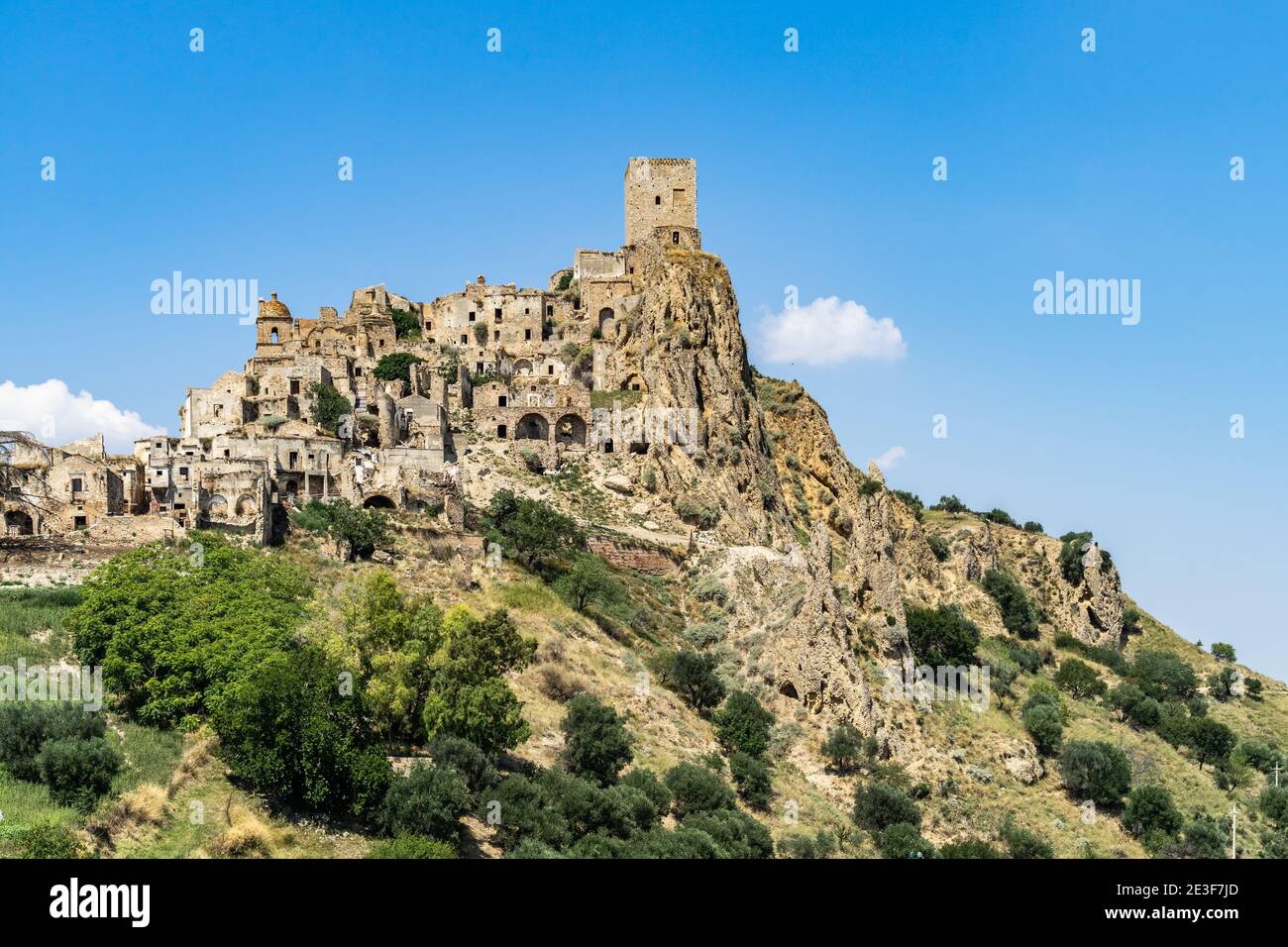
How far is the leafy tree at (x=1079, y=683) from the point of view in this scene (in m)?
76.7

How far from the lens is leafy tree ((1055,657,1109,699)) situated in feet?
252

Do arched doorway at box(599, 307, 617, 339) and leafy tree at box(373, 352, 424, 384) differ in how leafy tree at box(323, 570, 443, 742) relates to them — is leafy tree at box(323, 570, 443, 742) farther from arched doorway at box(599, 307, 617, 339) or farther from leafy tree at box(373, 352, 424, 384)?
arched doorway at box(599, 307, 617, 339)

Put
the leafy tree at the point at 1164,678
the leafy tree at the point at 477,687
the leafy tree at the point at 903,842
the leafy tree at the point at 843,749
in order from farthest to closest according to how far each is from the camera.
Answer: the leafy tree at the point at 1164,678, the leafy tree at the point at 843,749, the leafy tree at the point at 903,842, the leafy tree at the point at 477,687

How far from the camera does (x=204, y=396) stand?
70.4m

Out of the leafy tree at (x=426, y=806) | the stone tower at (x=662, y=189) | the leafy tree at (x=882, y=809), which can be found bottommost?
the leafy tree at (x=882, y=809)

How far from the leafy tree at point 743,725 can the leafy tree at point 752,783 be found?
236 cm

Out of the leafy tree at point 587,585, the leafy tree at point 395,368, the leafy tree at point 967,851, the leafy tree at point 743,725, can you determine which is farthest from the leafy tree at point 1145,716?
the leafy tree at point 395,368

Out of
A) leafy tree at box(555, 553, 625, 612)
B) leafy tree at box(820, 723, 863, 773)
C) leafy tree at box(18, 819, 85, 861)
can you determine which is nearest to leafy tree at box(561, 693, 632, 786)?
leafy tree at box(820, 723, 863, 773)

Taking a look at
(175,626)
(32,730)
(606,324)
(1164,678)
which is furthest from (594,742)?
(1164,678)

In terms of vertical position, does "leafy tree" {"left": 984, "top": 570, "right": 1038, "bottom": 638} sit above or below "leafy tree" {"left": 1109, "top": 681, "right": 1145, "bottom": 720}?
above

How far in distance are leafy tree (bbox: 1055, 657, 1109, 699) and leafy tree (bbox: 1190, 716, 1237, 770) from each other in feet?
21.3

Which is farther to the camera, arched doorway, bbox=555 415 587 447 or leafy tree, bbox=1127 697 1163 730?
leafy tree, bbox=1127 697 1163 730

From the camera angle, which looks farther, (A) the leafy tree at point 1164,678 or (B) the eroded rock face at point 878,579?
(A) the leafy tree at point 1164,678

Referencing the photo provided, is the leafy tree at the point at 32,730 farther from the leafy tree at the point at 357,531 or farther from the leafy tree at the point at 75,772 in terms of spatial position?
the leafy tree at the point at 357,531
